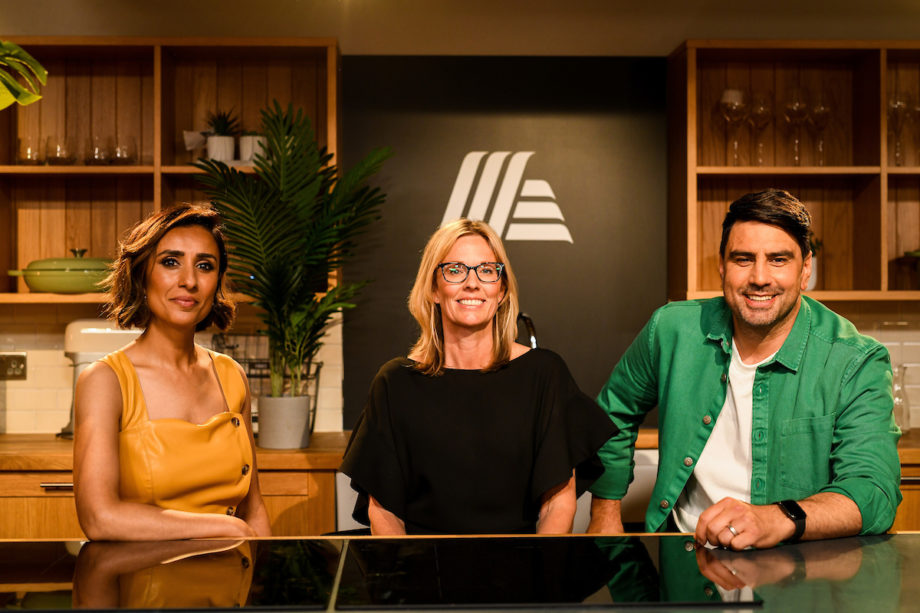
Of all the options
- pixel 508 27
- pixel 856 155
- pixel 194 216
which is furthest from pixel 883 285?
pixel 194 216

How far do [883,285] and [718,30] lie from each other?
4.39ft

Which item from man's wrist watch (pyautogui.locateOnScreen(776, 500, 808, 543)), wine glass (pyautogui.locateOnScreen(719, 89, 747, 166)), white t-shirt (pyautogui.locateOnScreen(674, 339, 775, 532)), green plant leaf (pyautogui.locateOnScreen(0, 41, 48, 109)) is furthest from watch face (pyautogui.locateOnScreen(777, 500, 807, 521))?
wine glass (pyautogui.locateOnScreen(719, 89, 747, 166))

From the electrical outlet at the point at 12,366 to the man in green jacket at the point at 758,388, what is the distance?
273cm

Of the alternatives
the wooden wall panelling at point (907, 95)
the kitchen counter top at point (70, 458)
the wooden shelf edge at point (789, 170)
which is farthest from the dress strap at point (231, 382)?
the wooden wall panelling at point (907, 95)

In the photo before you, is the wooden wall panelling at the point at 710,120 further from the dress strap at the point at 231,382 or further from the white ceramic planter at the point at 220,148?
the dress strap at the point at 231,382

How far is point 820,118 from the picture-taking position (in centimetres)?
353

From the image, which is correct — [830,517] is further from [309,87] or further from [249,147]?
[309,87]

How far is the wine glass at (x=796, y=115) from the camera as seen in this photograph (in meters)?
3.51

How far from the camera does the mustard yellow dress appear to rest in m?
1.74

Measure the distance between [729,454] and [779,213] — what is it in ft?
1.99

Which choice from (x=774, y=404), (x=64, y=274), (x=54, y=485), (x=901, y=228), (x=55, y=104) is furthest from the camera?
(x=901, y=228)

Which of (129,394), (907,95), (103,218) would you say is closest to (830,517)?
(129,394)

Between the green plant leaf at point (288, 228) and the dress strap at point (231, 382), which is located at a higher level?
the green plant leaf at point (288, 228)

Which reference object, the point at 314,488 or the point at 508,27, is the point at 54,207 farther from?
the point at 508,27
